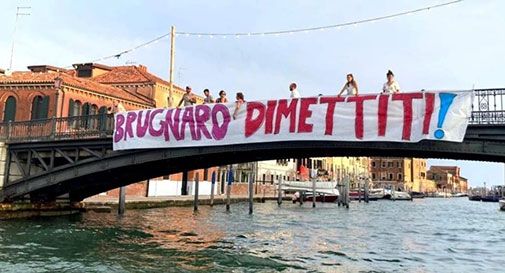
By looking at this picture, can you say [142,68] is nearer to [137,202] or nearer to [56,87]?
[56,87]

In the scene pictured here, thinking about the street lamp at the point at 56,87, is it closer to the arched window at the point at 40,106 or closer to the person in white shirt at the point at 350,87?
the arched window at the point at 40,106

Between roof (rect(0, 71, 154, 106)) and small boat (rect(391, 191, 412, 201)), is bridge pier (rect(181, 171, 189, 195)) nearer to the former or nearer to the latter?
roof (rect(0, 71, 154, 106))

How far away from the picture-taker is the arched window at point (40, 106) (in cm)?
3597

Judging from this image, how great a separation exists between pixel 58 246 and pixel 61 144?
6224 mm

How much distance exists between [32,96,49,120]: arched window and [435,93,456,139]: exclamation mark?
102 ft

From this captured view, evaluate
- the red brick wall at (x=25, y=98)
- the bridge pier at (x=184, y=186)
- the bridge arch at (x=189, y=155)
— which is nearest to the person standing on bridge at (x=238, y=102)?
the bridge arch at (x=189, y=155)

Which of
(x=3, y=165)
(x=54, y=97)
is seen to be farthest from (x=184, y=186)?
(x=3, y=165)

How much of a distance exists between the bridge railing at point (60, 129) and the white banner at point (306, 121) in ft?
3.45

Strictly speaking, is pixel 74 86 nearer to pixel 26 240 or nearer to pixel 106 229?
pixel 106 229

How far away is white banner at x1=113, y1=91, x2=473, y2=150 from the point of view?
11891 millimetres

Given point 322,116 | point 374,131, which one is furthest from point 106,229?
point 374,131

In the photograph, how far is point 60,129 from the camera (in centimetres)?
2012

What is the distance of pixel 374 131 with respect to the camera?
12.8m

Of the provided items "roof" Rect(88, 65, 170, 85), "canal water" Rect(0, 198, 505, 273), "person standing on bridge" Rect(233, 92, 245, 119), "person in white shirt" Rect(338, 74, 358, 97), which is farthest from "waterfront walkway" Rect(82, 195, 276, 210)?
"person in white shirt" Rect(338, 74, 358, 97)
